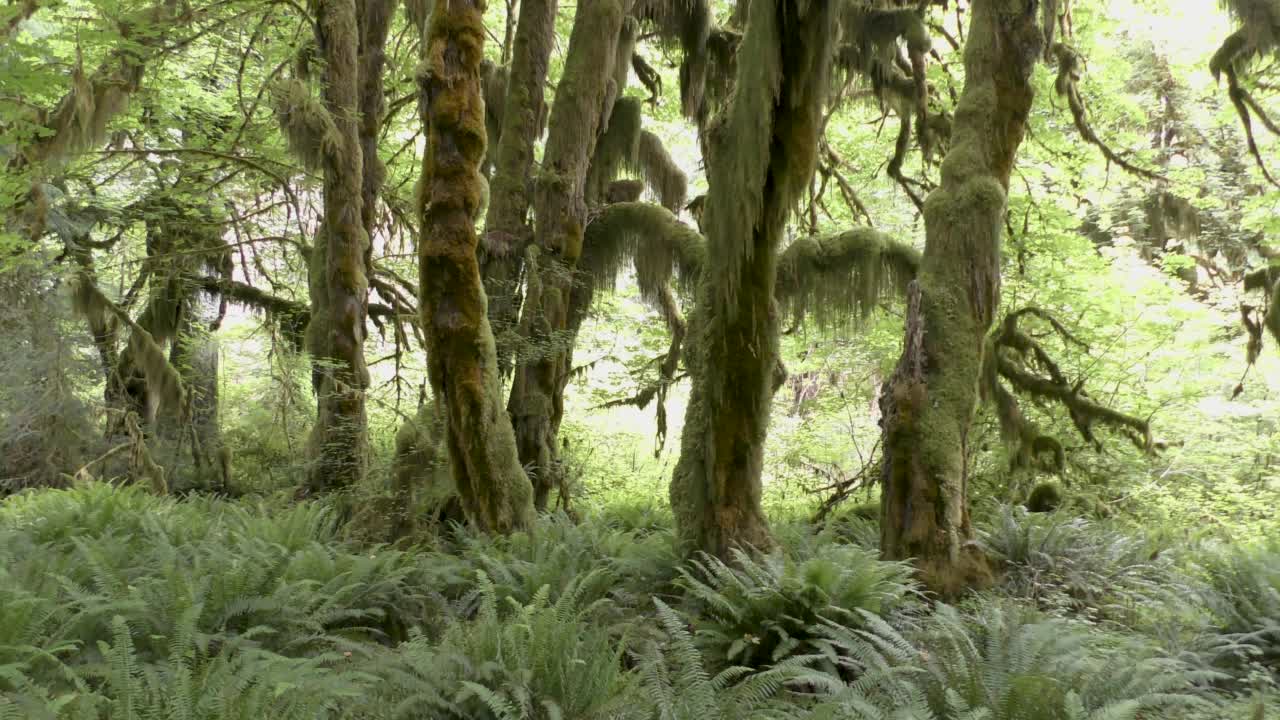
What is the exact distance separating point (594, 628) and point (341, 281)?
5.11 m

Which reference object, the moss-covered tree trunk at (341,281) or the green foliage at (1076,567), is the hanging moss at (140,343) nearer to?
the moss-covered tree trunk at (341,281)

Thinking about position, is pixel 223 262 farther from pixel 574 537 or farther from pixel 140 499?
pixel 574 537

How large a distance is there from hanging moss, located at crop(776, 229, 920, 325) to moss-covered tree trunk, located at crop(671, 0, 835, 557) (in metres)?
2.69

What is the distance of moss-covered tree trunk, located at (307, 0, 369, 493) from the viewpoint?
7.49m

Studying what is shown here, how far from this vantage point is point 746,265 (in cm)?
515

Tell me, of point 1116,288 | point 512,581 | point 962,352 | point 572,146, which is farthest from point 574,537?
point 1116,288

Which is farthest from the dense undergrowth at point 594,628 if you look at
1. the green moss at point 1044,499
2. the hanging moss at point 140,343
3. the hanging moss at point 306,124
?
the hanging moss at point 306,124

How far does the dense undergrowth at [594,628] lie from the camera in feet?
10.2

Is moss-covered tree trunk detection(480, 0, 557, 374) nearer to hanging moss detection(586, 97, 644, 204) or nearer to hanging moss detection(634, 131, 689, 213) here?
hanging moss detection(586, 97, 644, 204)

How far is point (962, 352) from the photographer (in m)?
5.57

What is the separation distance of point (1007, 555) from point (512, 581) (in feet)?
13.1

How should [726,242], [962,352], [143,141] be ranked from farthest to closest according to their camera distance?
[143,141] → [962,352] → [726,242]

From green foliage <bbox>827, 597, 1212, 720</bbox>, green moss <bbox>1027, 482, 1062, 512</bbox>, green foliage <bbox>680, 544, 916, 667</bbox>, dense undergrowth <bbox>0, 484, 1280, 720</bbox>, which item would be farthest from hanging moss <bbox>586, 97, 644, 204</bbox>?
green foliage <bbox>827, 597, 1212, 720</bbox>

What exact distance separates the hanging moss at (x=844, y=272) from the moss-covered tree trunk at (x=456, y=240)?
3.36m
